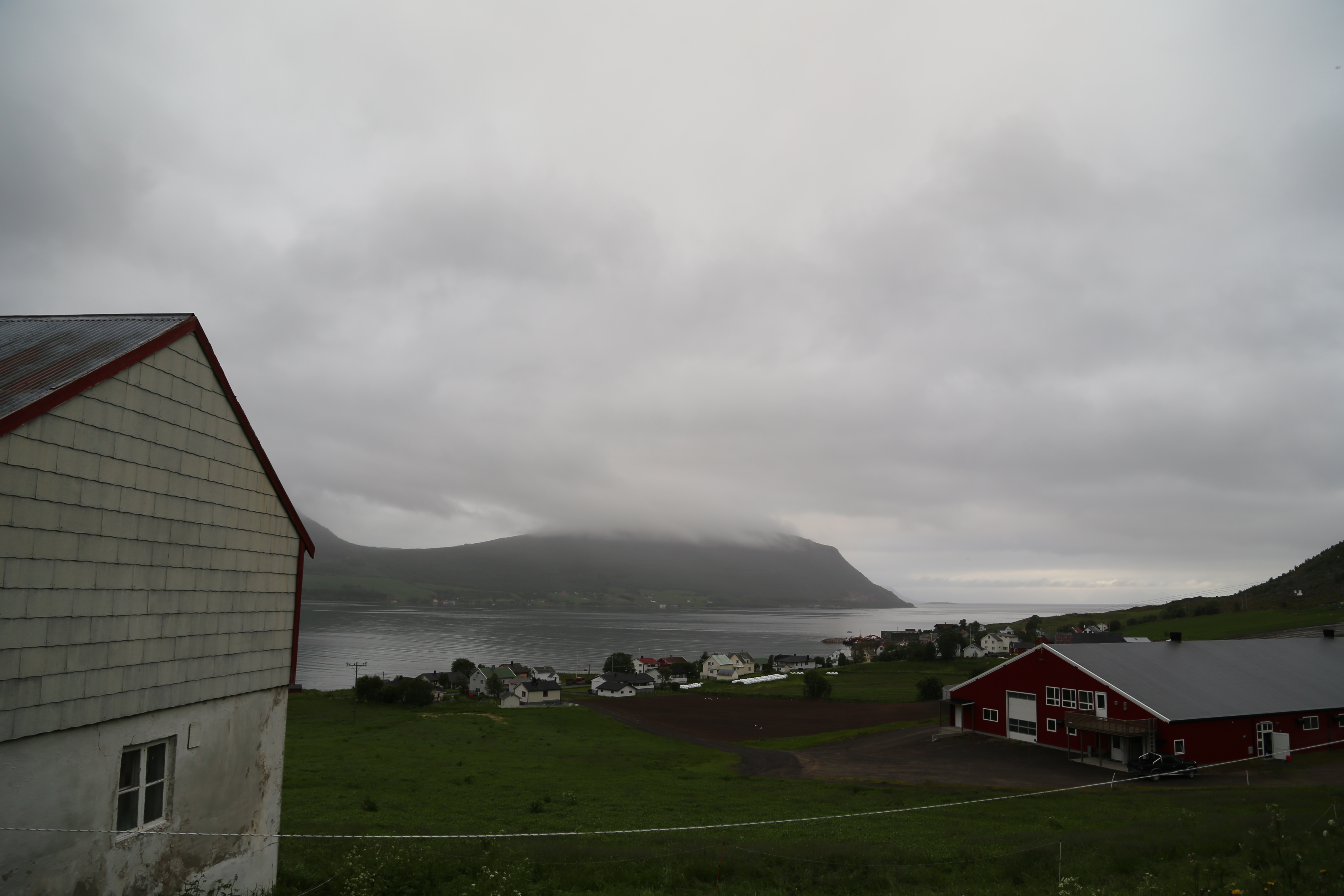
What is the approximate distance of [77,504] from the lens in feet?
31.6

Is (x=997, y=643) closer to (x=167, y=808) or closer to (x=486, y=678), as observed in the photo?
(x=486, y=678)

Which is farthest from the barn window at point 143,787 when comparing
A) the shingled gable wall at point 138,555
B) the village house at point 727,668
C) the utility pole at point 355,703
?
the village house at point 727,668

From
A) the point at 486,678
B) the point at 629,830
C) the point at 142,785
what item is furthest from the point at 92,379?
the point at 486,678

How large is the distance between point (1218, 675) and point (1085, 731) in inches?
393

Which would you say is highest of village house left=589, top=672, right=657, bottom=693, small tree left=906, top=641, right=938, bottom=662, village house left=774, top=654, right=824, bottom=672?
small tree left=906, top=641, right=938, bottom=662

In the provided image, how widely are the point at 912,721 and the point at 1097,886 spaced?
5184 centimetres

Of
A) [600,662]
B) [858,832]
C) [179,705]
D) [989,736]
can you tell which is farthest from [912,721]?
[600,662]

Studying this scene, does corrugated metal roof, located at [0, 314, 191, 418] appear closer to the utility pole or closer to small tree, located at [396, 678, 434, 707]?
the utility pole

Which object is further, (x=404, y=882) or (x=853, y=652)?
(x=853, y=652)

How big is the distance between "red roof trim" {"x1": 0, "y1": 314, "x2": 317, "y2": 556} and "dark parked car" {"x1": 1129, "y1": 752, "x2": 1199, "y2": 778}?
35.4 meters

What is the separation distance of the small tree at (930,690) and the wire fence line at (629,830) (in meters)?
42.5

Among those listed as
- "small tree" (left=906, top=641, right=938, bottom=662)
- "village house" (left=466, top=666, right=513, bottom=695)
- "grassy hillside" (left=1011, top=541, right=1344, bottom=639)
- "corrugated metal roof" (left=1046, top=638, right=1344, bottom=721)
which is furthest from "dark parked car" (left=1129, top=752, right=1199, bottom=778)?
"small tree" (left=906, top=641, right=938, bottom=662)

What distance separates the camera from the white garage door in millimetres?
43375

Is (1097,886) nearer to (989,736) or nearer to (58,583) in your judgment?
(58,583)
